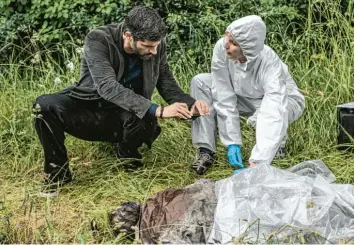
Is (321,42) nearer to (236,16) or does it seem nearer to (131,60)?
(236,16)

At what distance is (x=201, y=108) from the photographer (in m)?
5.13

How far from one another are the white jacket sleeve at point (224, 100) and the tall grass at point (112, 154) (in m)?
0.26

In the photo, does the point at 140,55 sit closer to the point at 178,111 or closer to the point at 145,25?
the point at 145,25

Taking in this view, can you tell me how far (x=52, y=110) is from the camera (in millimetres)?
5004

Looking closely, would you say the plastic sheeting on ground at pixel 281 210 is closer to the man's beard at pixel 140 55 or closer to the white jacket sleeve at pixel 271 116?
the white jacket sleeve at pixel 271 116

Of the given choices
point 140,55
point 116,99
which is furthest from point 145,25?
point 116,99

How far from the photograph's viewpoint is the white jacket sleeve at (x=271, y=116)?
4855mm

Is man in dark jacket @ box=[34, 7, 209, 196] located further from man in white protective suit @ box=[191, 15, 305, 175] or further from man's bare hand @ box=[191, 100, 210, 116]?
man in white protective suit @ box=[191, 15, 305, 175]

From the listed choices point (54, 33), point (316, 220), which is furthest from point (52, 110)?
point (54, 33)

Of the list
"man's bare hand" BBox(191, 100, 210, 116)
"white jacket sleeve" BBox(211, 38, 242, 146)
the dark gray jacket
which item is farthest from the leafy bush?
"man's bare hand" BBox(191, 100, 210, 116)

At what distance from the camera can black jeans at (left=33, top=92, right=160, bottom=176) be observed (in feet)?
16.4

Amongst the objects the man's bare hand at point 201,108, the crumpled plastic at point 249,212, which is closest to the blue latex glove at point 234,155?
the man's bare hand at point 201,108

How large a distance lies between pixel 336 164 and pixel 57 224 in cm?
204

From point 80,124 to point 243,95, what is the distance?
1.16 meters
